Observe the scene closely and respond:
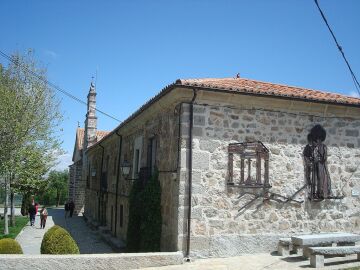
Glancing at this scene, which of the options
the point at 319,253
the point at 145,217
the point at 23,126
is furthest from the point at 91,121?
the point at 319,253

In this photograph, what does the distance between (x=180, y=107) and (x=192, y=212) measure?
2.33 m

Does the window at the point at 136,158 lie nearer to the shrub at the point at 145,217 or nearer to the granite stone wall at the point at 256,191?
the shrub at the point at 145,217

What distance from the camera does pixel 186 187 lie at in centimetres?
774

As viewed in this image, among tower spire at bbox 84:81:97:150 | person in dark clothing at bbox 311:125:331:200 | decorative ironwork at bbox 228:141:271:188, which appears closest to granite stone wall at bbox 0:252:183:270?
decorative ironwork at bbox 228:141:271:188

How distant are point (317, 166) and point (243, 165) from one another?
6.98ft

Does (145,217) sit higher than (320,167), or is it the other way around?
(320,167)

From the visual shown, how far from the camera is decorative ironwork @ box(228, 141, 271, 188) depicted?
8.12 m

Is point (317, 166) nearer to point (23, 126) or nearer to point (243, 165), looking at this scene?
point (243, 165)

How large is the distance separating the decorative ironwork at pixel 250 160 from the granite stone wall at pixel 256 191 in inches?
5.2

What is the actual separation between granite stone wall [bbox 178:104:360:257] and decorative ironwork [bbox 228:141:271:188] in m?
0.13

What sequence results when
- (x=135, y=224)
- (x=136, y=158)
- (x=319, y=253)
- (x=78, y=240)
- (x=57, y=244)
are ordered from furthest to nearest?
(x=78, y=240) < (x=136, y=158) < (x=135, y=224) < (x=57, y=244) < (x=319, y=253)

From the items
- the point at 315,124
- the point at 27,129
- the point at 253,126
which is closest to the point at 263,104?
the point at 253,126

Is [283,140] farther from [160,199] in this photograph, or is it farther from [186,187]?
[160,199]

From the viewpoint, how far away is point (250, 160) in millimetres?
8250
